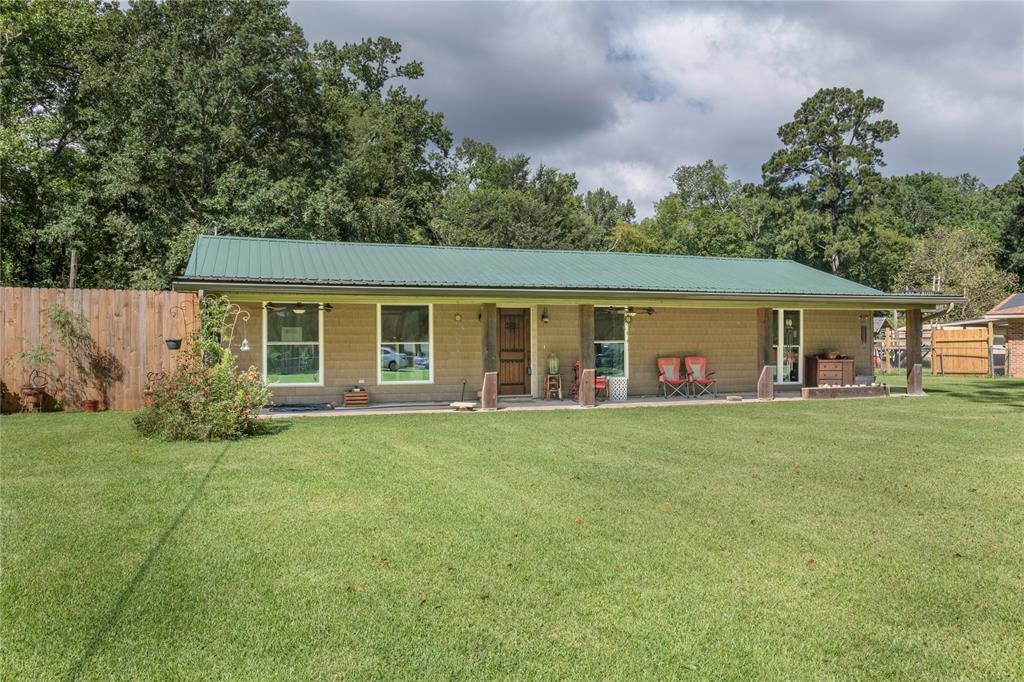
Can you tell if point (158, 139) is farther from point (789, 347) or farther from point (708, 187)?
point (708, 187)

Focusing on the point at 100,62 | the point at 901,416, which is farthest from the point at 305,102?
the point at 901,416

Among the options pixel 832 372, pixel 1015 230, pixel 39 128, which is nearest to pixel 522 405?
pixel 832 372

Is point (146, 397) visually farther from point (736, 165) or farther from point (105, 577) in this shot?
point (736, 165)

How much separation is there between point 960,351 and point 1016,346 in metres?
1.59

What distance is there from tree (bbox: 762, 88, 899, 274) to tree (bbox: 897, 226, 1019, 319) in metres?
4.55

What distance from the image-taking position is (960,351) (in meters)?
22.8

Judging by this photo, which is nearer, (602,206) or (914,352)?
(914,352)

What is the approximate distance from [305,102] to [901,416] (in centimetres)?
2010

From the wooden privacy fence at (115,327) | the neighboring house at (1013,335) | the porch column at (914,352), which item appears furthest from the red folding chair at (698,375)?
the neighboring house at (1013,335)

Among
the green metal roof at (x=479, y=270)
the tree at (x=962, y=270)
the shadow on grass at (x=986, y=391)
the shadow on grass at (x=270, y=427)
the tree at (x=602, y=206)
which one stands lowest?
the shadow on grass at (x=270, y=427)

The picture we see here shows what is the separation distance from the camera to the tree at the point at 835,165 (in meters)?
34.6

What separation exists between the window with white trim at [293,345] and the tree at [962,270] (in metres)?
33.0

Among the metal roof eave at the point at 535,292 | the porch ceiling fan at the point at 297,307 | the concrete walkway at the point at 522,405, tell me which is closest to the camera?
the metal roof eave at the point at 535,292

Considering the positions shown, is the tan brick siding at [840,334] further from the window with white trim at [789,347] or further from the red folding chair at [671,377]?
the red folding chair at [671,377]
